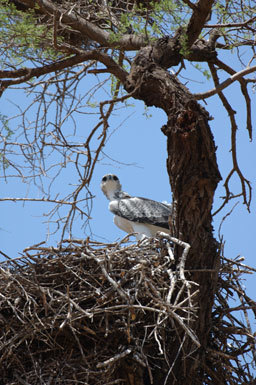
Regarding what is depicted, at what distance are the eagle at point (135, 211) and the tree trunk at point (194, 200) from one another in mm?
3093

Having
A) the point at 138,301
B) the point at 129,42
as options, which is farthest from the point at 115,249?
the point at 129,42

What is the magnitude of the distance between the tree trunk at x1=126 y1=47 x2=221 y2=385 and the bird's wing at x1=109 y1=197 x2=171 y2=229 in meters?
3.12

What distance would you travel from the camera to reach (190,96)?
6078 millimetres

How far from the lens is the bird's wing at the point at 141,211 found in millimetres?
9172

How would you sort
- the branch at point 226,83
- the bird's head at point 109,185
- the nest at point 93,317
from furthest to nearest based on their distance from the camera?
1. the bird's head at point 109,185
2. the branch at point 226,83
3. the nest at point 93,317

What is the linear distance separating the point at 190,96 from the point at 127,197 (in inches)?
144

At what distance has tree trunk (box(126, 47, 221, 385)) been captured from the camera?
5.83 metres

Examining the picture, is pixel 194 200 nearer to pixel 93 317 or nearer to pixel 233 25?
pixel 93 317

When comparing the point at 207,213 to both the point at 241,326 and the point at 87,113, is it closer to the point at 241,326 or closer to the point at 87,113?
the point at 241,326

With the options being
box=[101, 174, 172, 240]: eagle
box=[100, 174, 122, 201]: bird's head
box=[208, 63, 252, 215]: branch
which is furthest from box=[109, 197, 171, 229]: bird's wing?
box=[208, 63, 252, 215]: branch

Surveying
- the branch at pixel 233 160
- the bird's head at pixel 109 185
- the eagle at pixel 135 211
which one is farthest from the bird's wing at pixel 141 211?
the branch at pixel 233 160

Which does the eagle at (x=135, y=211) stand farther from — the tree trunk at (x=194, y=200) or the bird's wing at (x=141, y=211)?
the tree trunk at (x=194, y=200)

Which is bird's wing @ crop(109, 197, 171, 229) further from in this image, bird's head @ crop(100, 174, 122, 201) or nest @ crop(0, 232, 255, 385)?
nest @ crop(0, 232, 255, 385)

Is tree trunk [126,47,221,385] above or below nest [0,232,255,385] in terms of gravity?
above
